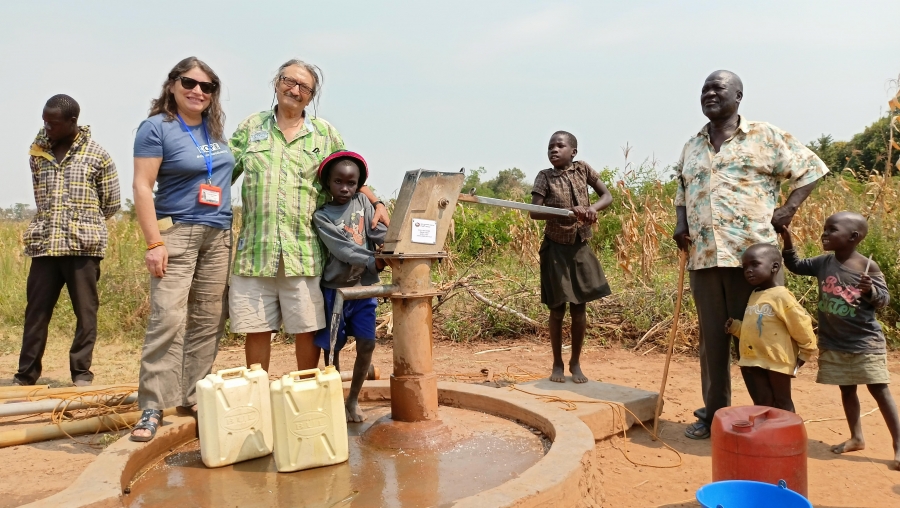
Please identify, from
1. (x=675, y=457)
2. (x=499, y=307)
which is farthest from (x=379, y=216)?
(x=499, y=307)

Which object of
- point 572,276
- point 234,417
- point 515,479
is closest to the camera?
point 515,479

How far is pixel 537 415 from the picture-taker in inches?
122

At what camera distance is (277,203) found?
3225mm

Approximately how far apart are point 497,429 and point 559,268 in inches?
46.2

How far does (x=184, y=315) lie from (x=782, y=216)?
2.75 metres

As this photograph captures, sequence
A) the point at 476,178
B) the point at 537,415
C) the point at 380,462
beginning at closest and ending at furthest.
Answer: the point at 380,462
the point at 537,415
the point at 476,178

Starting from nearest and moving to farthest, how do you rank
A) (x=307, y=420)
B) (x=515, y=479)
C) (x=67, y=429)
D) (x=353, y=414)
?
(x=515, y=479) < (x=307, y=420) < (x=353, y=414) < (x=67, y=429)

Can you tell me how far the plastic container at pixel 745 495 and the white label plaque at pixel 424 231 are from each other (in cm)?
135

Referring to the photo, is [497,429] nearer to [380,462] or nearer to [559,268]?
[380,462]

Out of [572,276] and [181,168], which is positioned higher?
[181,168]

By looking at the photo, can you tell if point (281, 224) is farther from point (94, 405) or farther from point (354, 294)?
point (94, 405)

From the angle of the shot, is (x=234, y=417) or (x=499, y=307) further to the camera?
(x=499, y=307)

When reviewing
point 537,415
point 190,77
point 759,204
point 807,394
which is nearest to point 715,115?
point 759,204

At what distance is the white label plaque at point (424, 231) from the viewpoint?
2.86 m
